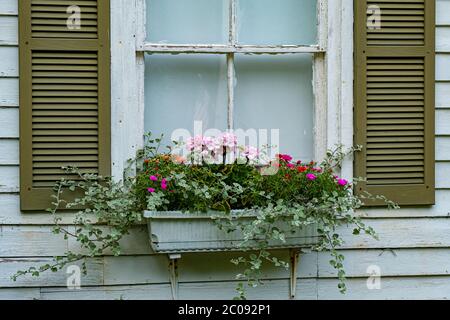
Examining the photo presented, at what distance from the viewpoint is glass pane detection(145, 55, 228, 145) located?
3.38 m

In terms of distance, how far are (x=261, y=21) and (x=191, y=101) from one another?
504mm

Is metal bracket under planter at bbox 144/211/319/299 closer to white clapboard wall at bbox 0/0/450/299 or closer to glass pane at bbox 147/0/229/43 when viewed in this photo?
A: white clapboard wall at bbox 0/0/450/299

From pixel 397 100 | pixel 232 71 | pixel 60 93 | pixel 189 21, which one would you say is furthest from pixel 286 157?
pixel 60 93

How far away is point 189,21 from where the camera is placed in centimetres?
340

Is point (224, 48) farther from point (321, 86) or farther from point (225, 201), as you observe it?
point (225, 201)

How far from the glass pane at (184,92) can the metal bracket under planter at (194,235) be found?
20.7 inches

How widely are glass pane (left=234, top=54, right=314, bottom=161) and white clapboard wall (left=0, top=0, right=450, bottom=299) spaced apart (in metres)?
0.49

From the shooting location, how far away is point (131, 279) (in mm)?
3252

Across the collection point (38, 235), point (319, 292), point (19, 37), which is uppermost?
point (19, 37)

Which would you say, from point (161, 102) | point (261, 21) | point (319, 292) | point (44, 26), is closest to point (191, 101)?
point (161, 102)

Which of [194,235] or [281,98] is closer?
[194,235]

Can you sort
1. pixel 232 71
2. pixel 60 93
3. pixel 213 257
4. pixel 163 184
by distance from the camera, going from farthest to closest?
pixel 232 71 < pixel 213 257 < pixel 60 93 < pixel 163 184

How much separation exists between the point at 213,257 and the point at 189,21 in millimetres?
1096

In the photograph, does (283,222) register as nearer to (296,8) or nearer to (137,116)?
(137,116)
